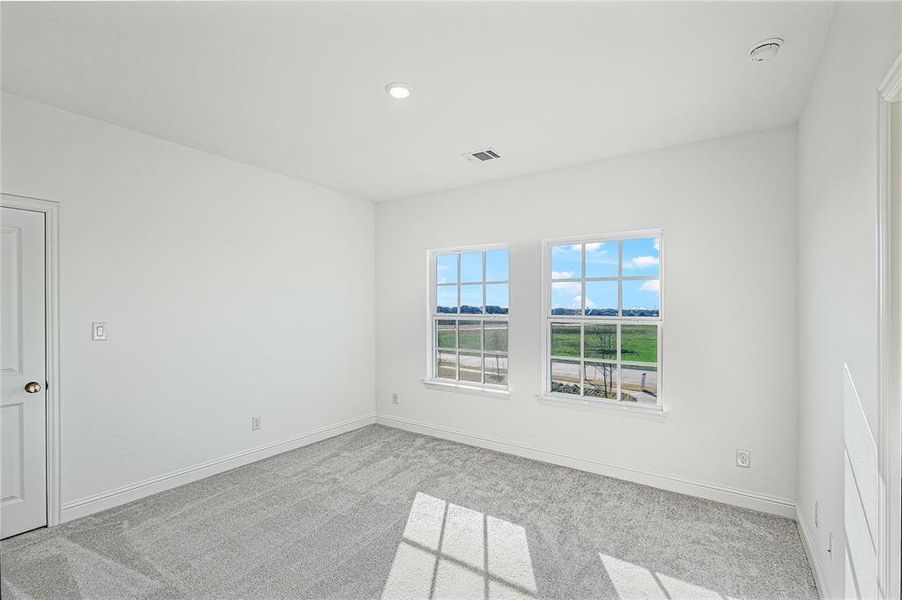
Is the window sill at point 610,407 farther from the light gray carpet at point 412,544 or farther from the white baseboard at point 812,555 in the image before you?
the white baseboard at point 812,555

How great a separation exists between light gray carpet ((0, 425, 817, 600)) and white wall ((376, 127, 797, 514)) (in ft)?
1.06

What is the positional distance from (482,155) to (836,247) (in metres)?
2.41

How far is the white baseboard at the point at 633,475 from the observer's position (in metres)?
2.96

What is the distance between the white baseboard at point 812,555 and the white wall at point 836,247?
0.11ft

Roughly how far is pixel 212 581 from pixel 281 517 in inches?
26.2

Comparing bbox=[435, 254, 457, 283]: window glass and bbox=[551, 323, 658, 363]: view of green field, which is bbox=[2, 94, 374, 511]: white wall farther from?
bbox=[551, 323, 658, 363]: view of green field

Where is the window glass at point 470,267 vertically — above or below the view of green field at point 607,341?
above

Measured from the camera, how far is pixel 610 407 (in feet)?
11.8

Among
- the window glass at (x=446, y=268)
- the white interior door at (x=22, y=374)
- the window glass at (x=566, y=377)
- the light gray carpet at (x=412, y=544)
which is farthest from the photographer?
the window glass at (x=446, y=268)

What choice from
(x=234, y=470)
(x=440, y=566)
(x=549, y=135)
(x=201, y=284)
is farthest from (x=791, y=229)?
(x=234, y=470)

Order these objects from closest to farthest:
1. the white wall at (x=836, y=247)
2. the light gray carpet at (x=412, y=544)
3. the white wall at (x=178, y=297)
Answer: the white wall at (x=836, y=247)
the light gray carpet at (x=412, y=544)
the white wall at (x=178, y=297)

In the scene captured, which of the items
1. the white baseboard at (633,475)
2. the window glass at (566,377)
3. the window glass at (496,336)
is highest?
the window glass at (496,336)

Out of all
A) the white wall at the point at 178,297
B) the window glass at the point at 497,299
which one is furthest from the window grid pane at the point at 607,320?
the white wall at the point at 178,297

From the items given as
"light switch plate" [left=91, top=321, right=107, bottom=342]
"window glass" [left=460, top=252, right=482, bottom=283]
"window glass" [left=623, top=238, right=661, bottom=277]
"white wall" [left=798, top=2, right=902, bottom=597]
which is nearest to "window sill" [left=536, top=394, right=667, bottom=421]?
"white wall" [left=798, top=2, right=902, bottom=597]
